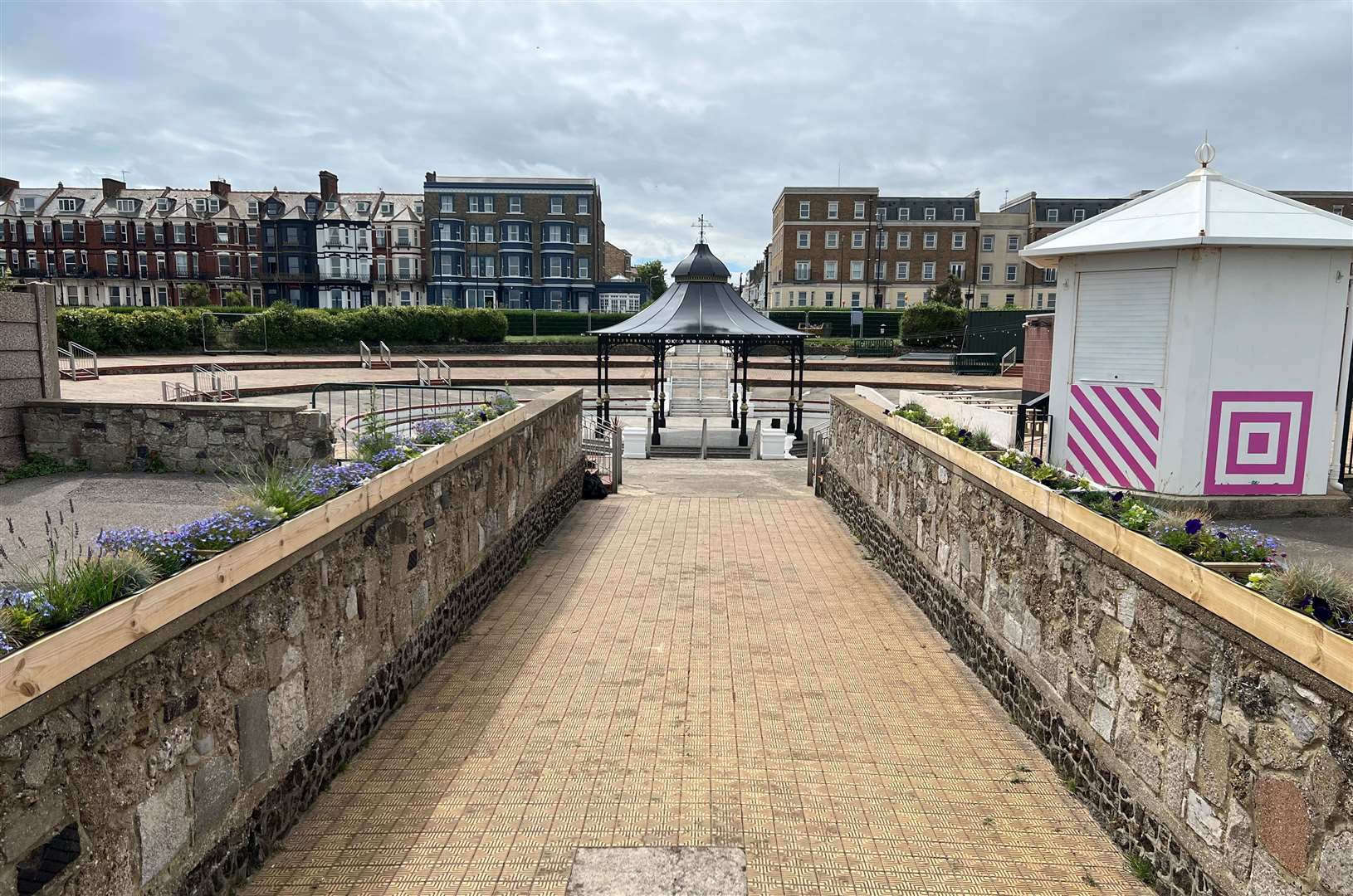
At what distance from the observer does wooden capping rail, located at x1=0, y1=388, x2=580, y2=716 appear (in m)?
2.42

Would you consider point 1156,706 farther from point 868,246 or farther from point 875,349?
point 868,246

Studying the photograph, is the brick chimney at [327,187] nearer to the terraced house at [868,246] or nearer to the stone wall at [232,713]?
the terraced house at [868,246]

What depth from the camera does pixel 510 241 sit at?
209 feet

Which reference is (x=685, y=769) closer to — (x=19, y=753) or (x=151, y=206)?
(x=19, y=753)

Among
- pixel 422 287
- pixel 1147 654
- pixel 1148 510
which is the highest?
pixel 422 287

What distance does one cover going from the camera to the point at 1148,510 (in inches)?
166

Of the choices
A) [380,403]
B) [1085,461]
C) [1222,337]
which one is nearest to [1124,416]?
[1085,461]

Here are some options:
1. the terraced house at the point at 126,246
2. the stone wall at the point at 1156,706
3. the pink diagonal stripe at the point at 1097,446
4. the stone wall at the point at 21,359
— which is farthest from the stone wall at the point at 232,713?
the terraced house at the point at 126,246

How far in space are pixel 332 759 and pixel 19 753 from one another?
2137mm

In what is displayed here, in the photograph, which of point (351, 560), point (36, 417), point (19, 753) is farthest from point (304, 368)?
point (19, 753)

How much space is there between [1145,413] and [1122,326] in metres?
0.87

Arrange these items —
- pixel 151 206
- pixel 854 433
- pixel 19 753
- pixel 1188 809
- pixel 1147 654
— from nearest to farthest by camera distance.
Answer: pixel 19 753 → pixel 1188 809 → pixel 1147 654 → pixel 854 433 → pixel 151 206

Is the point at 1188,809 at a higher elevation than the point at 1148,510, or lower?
lower

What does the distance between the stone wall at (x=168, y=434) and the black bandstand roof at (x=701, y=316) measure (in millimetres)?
10070
